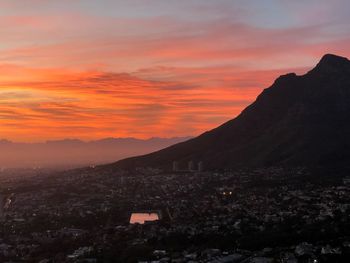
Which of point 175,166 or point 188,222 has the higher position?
point 175,166

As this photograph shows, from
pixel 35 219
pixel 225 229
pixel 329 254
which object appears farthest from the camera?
pixel 35 219

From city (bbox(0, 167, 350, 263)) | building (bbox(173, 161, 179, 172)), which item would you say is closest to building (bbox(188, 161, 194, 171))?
building (bbox(173, 161, 179, 172))

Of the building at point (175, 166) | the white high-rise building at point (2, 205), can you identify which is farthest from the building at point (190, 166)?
the white high-rise building at point (2, 205)

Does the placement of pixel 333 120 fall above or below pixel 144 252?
above

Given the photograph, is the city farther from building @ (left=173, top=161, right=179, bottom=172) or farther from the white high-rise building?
building @ (left=173, top=161, right=179, bottom=172)

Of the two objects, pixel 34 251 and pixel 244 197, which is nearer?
pixel 34 251

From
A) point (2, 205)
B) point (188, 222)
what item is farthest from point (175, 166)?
point (188, 222)

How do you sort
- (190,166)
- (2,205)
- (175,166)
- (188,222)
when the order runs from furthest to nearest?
(175,166) → (190,166) → (2,205) → (188,222)

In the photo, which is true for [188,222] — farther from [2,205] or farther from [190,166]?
[190,166]

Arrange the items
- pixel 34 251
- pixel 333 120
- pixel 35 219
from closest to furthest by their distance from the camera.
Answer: pixel 34 251 → pixel 35 219 → pixel 333 120

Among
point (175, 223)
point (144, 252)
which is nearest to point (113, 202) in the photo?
point (175, 223)

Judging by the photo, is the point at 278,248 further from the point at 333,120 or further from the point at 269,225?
the point at 333,120
